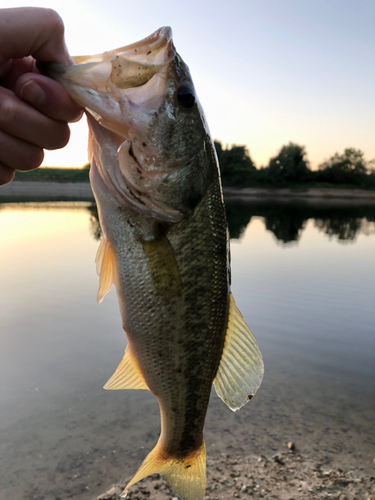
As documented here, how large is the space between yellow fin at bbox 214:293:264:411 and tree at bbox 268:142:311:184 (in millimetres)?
82203

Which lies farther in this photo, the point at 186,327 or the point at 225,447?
the point at 225,447

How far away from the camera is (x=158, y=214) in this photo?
1.85 m

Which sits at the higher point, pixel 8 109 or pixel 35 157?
pixel 8 109

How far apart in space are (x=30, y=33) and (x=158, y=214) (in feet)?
3.05

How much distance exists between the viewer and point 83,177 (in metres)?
63.0

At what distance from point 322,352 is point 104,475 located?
4939 mm

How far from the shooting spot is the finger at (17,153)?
1.72 meters

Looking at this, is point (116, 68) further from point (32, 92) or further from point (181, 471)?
point (181, 471)

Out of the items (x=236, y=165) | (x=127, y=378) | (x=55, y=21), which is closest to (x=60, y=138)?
(x=55, y=21)

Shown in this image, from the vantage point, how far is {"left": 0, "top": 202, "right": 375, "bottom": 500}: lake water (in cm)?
428

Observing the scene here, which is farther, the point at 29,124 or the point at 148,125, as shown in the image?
the point at 148,125

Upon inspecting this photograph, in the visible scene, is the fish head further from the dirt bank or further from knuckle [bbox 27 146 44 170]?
the dirt bank

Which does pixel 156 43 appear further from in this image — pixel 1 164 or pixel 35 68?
pixel 1 164

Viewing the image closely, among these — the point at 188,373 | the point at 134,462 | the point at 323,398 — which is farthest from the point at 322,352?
the point at 188,373
